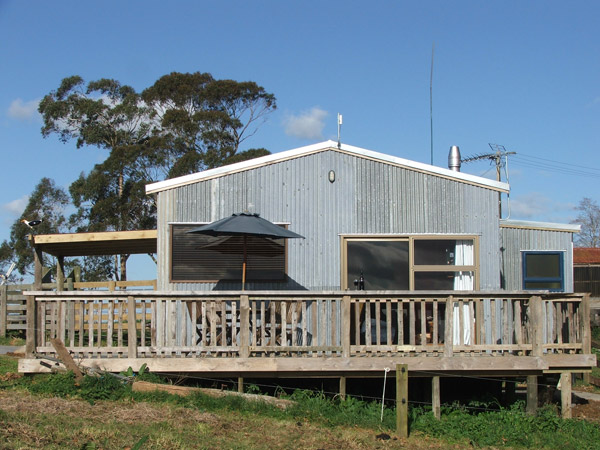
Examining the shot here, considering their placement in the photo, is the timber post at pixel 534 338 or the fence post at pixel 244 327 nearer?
the fence post at pixel 244 327

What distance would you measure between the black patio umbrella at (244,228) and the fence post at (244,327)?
3.92ft

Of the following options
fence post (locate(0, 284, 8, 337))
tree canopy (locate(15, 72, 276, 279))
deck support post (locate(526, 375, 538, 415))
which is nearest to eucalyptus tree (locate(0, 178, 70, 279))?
tree canopy (locate(15, 72, 276, 279))

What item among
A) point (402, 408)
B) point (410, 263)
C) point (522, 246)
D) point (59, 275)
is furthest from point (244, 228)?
point (59, 275)

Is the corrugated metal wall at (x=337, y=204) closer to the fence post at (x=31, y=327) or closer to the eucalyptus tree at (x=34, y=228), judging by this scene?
the fence post at (x=31, y=327)

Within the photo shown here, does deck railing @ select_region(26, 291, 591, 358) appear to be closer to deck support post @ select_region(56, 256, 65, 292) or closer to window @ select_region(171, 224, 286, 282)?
window @ select_region(171, 224, 286, 282)

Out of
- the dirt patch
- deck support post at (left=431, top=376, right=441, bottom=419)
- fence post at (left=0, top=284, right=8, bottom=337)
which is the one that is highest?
fence post at (left=0, top=284, right=8, bottom=337)

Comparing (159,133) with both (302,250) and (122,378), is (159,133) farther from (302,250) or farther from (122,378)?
(122,378)

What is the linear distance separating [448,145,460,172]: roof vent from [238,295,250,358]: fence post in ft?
20.0

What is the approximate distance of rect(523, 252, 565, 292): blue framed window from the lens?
44.4 feet

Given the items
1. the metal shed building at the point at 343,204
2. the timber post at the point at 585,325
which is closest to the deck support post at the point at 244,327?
the metal shed building at the point at 343,204

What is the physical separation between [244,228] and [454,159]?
5.35 m

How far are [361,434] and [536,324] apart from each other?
299cm

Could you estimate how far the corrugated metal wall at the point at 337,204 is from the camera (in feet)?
38.4

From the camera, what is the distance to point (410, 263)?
1174 centimetres
